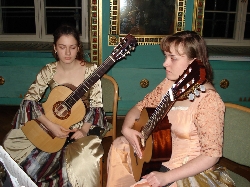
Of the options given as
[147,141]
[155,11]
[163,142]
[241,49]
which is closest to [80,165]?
[147,141]

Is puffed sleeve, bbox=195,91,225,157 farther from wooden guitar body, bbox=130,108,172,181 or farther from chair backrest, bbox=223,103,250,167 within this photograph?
chair backrest, bbox=223,103,250,167

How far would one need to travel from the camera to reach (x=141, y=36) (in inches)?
141

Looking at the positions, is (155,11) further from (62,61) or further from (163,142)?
(163,142)

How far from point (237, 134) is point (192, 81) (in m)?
0.59

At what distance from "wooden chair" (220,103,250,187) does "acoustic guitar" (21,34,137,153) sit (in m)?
0.87

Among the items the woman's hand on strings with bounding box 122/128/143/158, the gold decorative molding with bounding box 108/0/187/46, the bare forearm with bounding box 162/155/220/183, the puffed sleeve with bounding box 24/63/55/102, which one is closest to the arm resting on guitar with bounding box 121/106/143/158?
the woman's hand on strings with bounding box 122/128/143/158

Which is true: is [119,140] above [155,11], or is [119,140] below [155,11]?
below

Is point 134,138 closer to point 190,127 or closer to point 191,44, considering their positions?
point 190,127

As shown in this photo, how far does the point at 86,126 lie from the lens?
6.41 feet

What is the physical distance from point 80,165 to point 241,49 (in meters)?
3.44

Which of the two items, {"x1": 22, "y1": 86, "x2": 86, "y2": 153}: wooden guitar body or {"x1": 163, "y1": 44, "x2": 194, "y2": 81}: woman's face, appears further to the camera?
{"x1": 22, "y1": 86, "x2": 86, "y2": 153}: wooden guitar body

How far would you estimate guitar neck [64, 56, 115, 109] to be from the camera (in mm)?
1908

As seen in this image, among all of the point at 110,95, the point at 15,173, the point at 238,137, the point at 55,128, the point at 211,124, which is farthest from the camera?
the point at 110,95

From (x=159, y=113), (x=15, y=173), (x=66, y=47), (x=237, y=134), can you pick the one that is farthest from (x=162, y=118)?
(x=66, y=47)
